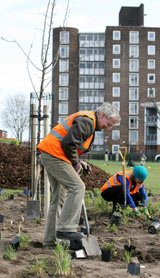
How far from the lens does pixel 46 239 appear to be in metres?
4.47

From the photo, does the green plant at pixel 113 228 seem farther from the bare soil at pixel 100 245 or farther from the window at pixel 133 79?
the window at pixel 133 79

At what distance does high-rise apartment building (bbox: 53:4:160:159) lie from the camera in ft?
231

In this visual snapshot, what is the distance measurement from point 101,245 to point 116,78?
67.9m

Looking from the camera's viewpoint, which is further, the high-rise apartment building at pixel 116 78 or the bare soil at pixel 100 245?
the high-rise apartment building at pixel 116 78

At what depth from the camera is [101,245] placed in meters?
4.63

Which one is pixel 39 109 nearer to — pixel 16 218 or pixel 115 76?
pixel 16 218

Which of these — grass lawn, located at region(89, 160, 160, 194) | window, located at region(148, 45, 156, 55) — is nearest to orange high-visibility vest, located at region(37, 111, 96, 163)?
grass lawn, located at region(89, 160, 160, 194)

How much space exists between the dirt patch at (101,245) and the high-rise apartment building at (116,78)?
63703 mm

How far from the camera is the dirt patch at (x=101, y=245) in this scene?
11.1ft

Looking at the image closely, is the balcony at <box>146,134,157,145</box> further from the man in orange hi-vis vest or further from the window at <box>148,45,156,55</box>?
the man in orange hi-vis vest

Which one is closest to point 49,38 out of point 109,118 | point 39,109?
point 39,109

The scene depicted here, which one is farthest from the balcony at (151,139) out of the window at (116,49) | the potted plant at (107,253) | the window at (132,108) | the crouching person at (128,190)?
the potted plant at (107,253)

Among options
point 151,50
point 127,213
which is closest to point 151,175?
point 127,213

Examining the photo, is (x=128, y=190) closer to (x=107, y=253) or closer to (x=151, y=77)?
(x=107, y=253)
